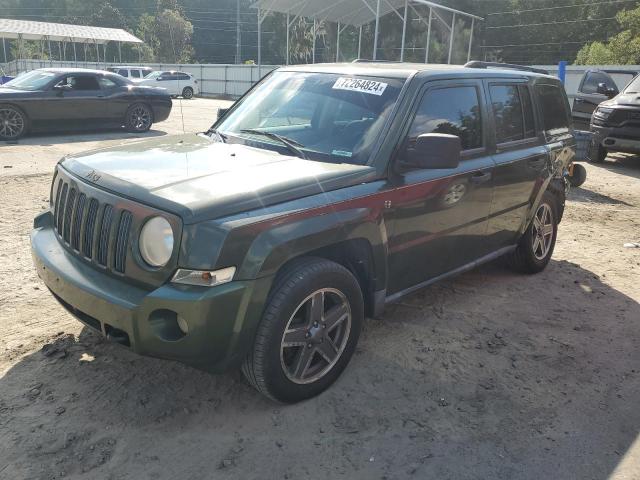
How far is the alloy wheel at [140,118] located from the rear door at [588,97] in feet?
33.1

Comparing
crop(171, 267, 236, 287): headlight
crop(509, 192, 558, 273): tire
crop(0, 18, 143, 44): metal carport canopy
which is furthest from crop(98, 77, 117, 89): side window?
crop(0, 18, 143, 44): metal carport canopy

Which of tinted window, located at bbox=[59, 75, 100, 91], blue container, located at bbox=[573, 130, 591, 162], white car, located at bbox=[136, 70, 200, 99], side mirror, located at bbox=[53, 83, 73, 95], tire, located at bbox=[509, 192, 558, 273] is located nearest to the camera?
tire, located at bbox=[509, 192, 558, 273]

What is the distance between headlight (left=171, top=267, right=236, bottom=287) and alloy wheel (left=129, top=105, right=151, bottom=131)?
11.9 m

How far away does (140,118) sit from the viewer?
13.6 metres

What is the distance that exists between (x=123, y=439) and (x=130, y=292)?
744 millimetres

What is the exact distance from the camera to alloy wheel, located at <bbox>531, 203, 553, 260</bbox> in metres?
5.17

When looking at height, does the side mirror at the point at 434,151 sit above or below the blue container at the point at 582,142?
above

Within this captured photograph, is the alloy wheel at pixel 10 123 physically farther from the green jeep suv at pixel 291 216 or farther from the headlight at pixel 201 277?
the headlight at pixel 201 277

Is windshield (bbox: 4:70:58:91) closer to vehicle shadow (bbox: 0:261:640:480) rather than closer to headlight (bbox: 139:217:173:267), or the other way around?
vehicle shadow (bbox: 0:261:640:480)

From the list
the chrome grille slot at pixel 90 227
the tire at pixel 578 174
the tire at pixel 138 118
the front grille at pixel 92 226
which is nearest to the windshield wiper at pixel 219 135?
the front grille at pixel 92 226

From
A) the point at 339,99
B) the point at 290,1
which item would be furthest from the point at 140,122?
the point at 290,1

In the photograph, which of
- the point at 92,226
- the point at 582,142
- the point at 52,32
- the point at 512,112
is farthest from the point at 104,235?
the point at 52,32

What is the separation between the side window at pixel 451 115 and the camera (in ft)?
11.9

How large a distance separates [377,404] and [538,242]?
2865 mm
